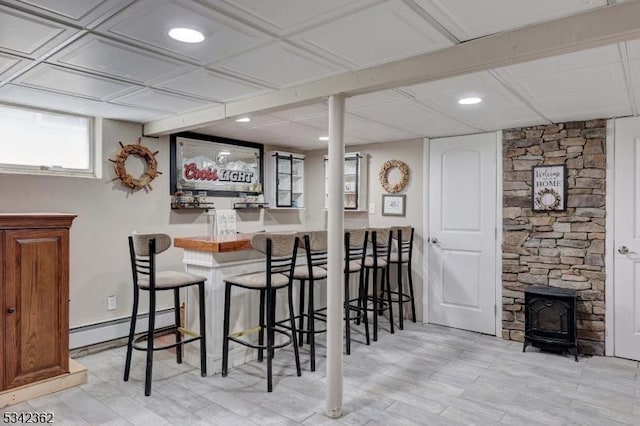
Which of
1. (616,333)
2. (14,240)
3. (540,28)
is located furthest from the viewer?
(616,333)

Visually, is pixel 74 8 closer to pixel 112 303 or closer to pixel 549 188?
pixel 112 303

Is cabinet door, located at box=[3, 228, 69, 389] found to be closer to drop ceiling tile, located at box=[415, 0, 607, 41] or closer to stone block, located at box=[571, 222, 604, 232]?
drop ceiling tile, located at box=[415, 0, 607, 41]

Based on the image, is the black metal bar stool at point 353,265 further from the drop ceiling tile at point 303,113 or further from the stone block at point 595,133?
the stone block at point 595,133

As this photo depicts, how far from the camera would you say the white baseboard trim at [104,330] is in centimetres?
378

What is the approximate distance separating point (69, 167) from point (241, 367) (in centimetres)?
237

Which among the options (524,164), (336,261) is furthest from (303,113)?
(524,164)

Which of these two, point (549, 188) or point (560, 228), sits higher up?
point (549, 188)

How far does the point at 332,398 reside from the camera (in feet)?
8.81

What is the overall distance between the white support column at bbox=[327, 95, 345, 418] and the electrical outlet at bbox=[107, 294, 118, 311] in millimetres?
2421

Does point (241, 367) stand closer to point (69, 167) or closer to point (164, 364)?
point (164, 364)

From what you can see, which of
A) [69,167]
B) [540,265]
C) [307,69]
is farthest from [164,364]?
[540,265]

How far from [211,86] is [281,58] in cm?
77

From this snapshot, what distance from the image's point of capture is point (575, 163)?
400 cm

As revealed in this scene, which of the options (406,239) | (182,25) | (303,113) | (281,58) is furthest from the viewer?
(406,239)
